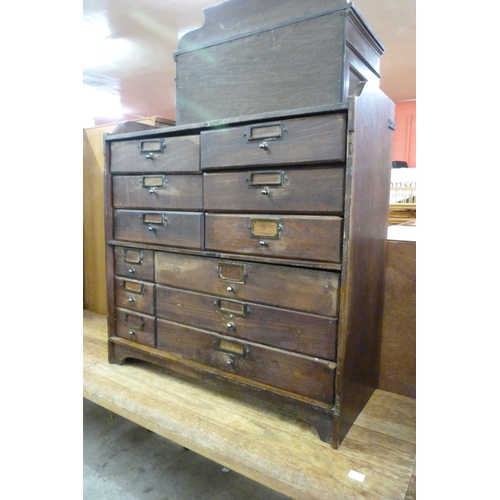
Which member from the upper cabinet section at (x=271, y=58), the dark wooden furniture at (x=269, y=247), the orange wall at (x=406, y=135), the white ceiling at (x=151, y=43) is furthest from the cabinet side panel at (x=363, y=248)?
the orange wall at (x=406, y=135)

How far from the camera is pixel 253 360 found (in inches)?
46.7

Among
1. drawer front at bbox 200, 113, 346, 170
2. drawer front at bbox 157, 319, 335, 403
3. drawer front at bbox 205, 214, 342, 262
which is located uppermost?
drawer front at bbox 200, 113, 346, 170

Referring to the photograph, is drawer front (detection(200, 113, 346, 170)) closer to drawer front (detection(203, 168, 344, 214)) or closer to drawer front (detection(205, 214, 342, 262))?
drawer front (detection(203, 168, 344, 214))

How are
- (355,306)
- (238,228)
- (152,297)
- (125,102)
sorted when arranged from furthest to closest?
(125,102) < (152,297) < (238,228) < (355,306)

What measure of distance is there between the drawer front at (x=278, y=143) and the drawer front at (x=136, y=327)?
656 millimetres

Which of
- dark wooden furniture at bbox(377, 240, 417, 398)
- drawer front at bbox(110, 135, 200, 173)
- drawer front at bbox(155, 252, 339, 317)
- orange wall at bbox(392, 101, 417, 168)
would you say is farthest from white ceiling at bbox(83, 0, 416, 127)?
drawer front at bbox(155, 252, 339, 317)

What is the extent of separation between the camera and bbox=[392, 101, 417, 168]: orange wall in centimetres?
609

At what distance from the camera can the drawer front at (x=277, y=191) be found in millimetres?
1001

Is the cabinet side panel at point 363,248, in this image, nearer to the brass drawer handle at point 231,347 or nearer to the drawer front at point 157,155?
the brass drawer handle at point 231,347

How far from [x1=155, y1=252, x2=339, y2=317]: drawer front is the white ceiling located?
1654 mm
